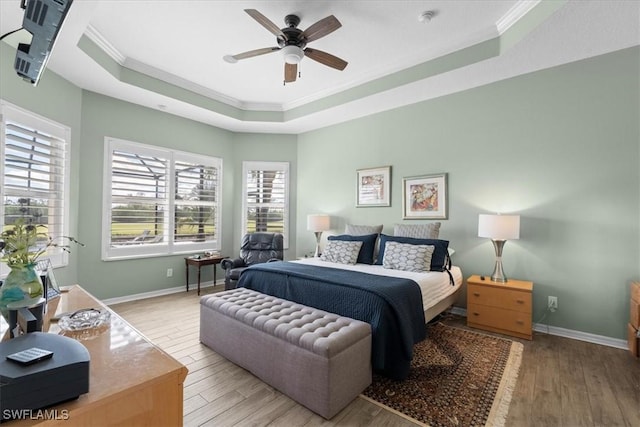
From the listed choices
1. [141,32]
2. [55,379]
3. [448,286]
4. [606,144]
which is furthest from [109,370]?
[606,144]

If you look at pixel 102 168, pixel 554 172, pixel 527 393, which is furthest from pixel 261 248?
pixel 554 172

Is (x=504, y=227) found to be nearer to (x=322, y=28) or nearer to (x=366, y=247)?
(x=366, y=247)

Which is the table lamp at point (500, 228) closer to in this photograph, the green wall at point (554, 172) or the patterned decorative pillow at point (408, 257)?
the green wall at point (554, 172)

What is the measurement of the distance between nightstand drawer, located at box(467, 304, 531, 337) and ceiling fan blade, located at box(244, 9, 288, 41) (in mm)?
3393

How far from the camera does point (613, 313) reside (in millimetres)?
2898

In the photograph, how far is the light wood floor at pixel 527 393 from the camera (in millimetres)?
1841

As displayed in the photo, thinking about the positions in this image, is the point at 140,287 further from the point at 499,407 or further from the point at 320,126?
the point at 499,407

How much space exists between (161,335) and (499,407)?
3053mm

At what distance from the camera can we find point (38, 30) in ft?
4.49

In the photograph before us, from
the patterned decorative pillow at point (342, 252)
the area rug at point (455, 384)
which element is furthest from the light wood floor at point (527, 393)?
the patterned decorative pillow at point (342, 252)

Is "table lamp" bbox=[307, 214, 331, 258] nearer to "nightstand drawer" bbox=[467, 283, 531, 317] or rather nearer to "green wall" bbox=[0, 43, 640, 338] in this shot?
"green wall" bbox=[0, 43, 640, 338]

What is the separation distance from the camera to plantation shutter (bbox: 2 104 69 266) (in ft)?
9.48

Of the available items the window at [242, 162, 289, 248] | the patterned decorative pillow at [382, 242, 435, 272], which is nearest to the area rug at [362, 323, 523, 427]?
A: the patterned decorative pillow at [382, 242, 435, 272]

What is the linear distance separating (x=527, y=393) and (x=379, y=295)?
4.02 ft
